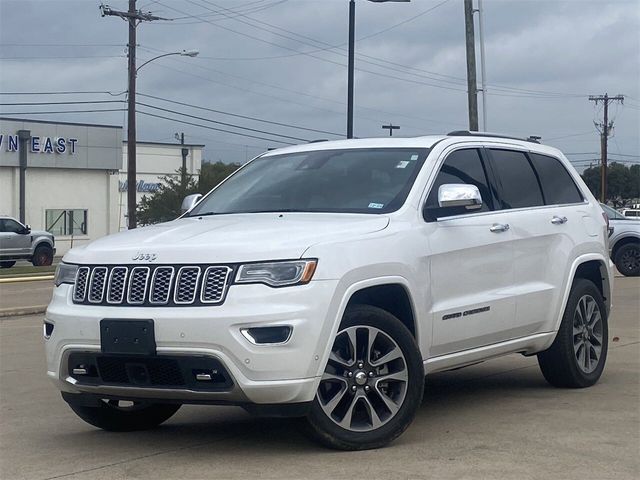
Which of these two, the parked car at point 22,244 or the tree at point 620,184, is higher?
the tree at point 620,184

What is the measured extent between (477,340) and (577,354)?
149cm

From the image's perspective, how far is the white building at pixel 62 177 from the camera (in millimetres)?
55812

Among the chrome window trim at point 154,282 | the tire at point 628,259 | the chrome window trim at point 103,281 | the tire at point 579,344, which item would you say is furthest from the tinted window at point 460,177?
the tire at point 628,259

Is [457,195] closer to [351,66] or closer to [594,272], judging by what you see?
[594,272]

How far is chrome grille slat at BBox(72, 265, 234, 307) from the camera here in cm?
567

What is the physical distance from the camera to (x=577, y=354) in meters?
8.16

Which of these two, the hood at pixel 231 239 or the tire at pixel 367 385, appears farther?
the tire at pixel 367 385

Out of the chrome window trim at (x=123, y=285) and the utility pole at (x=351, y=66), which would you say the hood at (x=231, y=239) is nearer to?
the chrome window trim at (x=123, y=285)

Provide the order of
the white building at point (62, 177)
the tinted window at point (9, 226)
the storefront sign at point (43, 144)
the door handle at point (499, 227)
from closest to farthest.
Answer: the door handle at point (499, 227) < the tinted window at point (9, 226) < the storefront sign at point (43, 144) < the white building at point (62, 177)

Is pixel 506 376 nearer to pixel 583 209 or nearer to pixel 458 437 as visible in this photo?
pixel 583 209

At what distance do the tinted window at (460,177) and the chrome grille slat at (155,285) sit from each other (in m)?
1.65

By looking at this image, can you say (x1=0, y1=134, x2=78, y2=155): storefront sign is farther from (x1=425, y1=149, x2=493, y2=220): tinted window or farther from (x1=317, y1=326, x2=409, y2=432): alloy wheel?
(x1=317, y1=326, x2=409, y2=432): alloy wheel

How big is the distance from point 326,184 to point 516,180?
1658 millimetres

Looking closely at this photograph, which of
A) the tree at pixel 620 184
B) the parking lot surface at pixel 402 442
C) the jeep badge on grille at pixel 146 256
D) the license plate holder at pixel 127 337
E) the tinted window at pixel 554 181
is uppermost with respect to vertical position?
the tree at pixel 620 184
